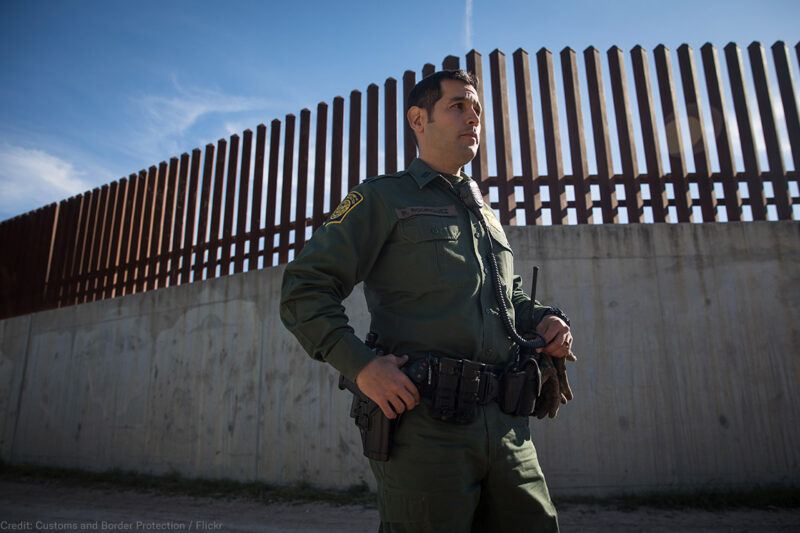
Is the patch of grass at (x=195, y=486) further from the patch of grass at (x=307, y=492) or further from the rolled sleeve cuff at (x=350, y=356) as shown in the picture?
the rolled sleeve cuff at (x=350, y=356)

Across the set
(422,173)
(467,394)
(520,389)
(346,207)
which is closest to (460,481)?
(467,394)

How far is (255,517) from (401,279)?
299 cm

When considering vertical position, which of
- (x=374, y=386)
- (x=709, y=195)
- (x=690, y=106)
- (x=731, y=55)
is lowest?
(x=374, y=386)

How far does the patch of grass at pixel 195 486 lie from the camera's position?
416cm

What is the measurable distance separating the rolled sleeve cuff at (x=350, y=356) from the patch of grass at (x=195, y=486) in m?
2.91

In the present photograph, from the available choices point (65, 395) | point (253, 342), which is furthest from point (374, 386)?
point (65, 395)

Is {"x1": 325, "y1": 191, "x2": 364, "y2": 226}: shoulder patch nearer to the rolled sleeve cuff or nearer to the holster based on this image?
the rolled sleeve cuff

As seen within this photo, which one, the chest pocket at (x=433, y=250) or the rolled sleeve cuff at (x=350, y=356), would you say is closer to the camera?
the rolled sleeve cuff at (x=350, y=356)

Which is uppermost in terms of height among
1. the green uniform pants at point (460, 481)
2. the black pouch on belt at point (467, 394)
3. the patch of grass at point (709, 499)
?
the black pouch on belt at point (467, 394)

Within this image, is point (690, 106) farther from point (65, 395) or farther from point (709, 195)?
point (65, 395)

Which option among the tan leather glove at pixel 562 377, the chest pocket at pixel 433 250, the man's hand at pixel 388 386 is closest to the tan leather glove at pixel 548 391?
the tan leather glove at pixel 562 377

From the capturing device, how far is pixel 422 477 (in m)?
1.35

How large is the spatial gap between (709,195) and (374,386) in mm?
4109

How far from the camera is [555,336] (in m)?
1.66
